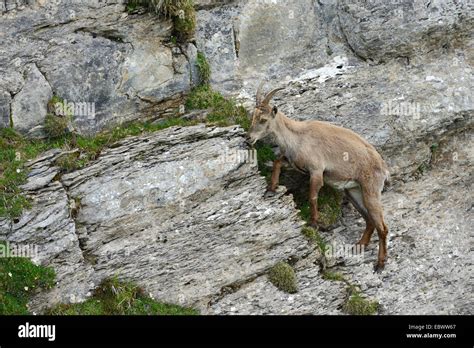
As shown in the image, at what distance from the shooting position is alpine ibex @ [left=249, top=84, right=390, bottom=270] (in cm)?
1911

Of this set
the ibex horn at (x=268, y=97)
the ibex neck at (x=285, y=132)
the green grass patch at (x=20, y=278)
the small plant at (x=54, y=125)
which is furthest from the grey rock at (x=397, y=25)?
the green grass patch at (x=20, y=278)

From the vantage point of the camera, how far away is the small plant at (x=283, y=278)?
1828 cm

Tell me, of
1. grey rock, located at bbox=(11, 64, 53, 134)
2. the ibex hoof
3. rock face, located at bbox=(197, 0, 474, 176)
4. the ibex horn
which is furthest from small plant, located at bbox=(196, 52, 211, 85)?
grey rock, located at bbox=(11, 64, 53, 134)

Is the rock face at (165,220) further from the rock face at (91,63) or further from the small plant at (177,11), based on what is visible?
the small plant at (177,11)

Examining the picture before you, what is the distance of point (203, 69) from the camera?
65.7 ft

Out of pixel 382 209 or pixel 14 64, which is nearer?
pixel 14 64

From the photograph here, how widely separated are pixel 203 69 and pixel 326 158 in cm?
338

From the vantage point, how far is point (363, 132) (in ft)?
67.2

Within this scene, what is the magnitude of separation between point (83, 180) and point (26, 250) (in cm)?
183

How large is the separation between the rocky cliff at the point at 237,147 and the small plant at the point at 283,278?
0.16m

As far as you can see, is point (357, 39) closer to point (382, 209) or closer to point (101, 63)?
point (382, 209)

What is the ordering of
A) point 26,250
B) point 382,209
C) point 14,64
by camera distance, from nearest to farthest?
point 26,250
point 14,64
point 382,209

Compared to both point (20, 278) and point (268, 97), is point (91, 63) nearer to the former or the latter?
point (268, 97)
